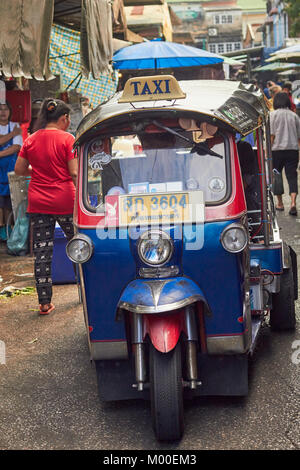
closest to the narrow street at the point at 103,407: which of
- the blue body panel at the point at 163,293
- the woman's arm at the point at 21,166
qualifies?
the blue body panel at the point at 163,293

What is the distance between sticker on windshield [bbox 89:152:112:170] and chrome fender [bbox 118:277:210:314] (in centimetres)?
81

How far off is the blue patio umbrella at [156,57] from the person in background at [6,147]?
11.5ft

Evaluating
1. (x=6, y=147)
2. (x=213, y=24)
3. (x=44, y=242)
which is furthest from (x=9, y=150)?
(x=213, y=24)

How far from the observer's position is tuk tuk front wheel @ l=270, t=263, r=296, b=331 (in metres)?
5.43

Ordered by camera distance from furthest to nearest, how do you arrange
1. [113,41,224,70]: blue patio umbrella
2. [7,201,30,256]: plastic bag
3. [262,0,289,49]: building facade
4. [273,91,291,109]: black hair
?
[262,0,289,49]: building facade
[113,41,224,70]: blue patio umbrella
[273,91,291,109]: black hair
[7,201,30,256]: plastic bag

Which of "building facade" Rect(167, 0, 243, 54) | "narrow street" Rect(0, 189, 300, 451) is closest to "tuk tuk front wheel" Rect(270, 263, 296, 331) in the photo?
"narrow street" Rect(0, 189, 300, 451)

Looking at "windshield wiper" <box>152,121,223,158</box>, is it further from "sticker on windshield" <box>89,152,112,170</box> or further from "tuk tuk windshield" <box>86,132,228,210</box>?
"sticker on windshield" <box>89,152,112,170</box>

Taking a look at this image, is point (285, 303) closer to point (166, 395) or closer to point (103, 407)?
point (103, 407)

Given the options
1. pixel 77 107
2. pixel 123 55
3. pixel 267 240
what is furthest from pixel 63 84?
pixel 267 240

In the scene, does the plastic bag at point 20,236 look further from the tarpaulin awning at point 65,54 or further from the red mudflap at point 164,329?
the red mudflap at point 164,329

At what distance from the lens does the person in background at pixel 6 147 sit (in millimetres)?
9414

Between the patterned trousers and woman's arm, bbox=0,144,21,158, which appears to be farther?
woman's arm, bbox=0,144,21,158

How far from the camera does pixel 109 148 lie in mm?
4301

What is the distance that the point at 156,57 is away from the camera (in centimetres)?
1234
